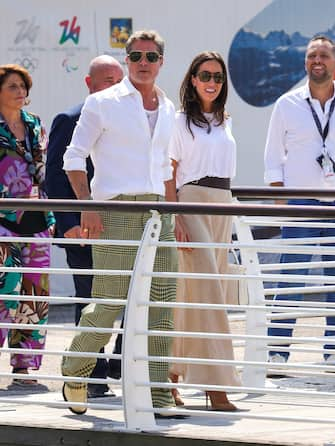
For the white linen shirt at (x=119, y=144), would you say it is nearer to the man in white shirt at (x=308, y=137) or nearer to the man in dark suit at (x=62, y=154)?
the man in dark suit at (x=62, y=154)

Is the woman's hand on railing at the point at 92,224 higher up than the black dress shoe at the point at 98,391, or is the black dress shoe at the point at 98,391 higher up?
the woman's hand on railing at the point at 92,224

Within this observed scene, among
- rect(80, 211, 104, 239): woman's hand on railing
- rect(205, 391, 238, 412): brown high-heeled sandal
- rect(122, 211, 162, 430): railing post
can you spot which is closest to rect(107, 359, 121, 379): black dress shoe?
rect(205, 391, 238, 412): brown high-heeled sandal

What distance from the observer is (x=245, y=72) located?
12812 millimetres

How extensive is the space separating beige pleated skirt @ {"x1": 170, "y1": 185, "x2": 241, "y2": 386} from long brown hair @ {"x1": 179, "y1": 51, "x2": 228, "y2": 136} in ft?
1.15

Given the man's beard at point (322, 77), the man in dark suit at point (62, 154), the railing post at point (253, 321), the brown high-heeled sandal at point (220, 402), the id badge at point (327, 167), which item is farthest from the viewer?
the man's beard at point (322, 77)

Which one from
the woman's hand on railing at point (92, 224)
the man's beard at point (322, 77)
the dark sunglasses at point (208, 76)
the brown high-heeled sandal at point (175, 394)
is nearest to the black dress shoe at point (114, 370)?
the brown high-heeled sandal at point (175, 394)

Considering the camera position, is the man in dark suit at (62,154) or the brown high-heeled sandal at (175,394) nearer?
the brown high-heeled sandal at (175,394)

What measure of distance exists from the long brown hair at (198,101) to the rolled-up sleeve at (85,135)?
63 centimetres

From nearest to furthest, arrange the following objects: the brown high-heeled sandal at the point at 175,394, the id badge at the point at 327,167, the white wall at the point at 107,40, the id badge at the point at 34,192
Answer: the brown high-heeled sandal at the point at 175,394
the id badge at the point at 34,192
the id badge at the point at 327,167
the white wall at the point at 107,40

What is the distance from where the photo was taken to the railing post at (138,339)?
6230 mm

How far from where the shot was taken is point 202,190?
7305 mm

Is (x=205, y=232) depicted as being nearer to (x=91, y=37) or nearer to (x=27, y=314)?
(x=27, y=314)

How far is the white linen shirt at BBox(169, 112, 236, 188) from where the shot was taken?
729 centimetres

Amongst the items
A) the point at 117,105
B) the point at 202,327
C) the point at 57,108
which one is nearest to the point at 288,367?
the point at 202,327
